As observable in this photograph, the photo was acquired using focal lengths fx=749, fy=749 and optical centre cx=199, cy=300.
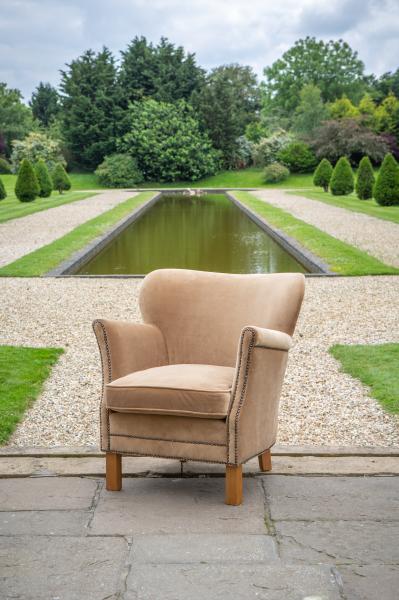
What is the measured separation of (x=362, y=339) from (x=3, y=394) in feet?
9.54

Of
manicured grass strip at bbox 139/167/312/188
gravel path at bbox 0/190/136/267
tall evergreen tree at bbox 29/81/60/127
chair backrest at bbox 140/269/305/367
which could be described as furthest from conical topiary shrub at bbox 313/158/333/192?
tall evergreen tree at bbox 29/81/60/127

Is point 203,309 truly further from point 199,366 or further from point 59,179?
point 59,179

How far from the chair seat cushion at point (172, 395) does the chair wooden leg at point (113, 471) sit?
0.65 ft

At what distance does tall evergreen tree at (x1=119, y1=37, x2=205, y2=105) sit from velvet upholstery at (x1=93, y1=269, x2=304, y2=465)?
37.0m

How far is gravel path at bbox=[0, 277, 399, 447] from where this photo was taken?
3.81 m

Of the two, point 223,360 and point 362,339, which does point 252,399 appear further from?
point 362,339

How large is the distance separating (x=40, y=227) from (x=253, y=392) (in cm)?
1379

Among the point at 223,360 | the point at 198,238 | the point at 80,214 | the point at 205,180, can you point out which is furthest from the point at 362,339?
the point at 205,180

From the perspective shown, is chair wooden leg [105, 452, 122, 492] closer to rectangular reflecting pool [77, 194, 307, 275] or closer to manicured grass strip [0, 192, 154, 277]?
manicured grass strip [0, 192, 154, 277]

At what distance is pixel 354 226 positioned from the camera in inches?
618

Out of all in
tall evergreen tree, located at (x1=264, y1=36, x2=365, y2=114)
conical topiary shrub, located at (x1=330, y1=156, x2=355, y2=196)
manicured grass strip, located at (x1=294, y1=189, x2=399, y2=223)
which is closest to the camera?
manicured grass strip, located at (x1=294, y1=189, x2=399, y2=223)

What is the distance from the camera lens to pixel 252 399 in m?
2.89

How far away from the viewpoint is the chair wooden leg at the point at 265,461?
314 centimetres

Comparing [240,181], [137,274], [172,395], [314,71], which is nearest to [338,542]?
[172,395]
